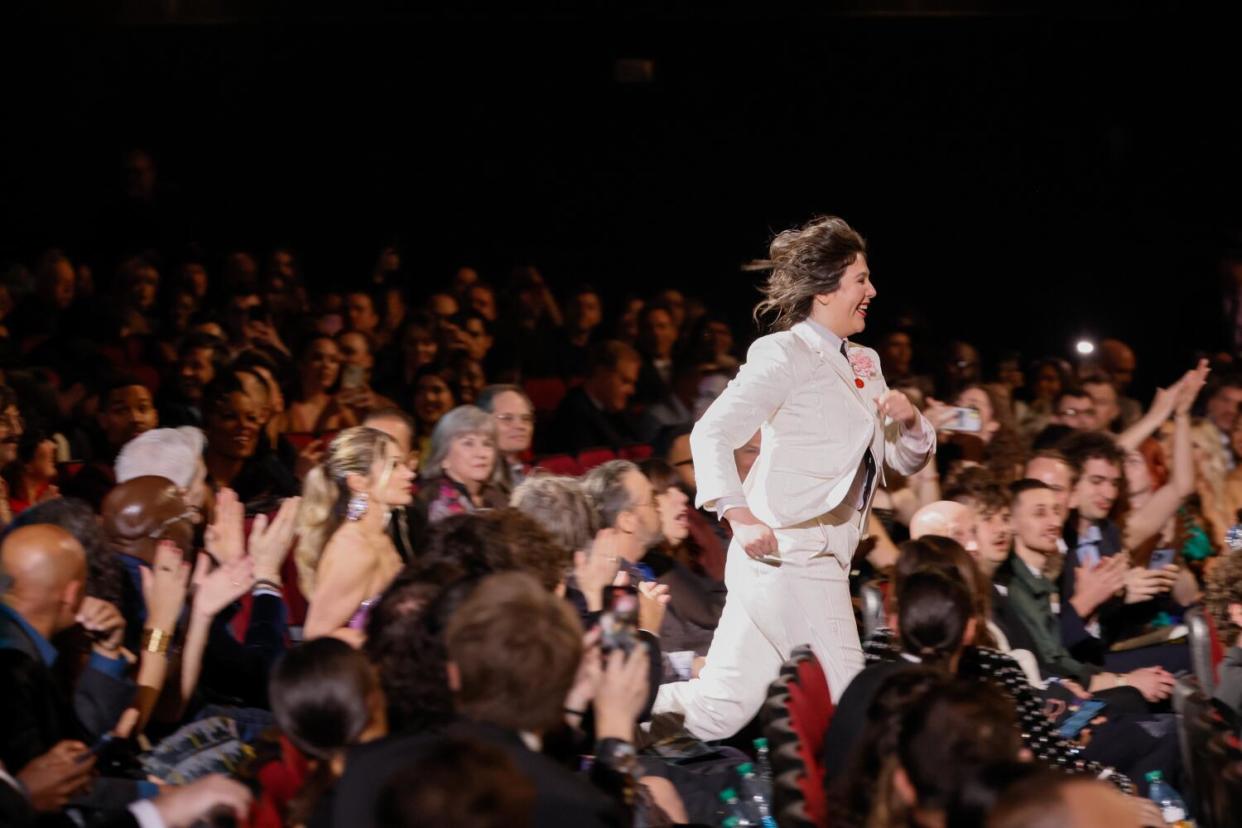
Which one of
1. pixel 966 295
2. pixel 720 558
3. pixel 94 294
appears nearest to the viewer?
pixel 720 558

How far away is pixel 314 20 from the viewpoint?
11.2 metres

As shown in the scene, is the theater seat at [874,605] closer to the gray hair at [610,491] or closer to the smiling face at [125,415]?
the gray hair at [610,491]

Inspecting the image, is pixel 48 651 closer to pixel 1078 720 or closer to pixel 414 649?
pixel 414 649

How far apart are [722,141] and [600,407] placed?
4689 millimetres

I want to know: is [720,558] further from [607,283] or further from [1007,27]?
[1007,27]

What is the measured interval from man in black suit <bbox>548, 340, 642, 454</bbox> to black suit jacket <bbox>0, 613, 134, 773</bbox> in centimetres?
440

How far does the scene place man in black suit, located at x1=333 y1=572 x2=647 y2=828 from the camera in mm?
2365

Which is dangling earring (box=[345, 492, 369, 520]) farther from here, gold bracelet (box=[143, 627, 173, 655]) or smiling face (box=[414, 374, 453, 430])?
smiling face (box=[414, 374, 453, 430])

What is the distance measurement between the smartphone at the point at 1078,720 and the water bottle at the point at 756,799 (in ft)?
3.20

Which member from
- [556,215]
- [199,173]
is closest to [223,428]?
[199,173]

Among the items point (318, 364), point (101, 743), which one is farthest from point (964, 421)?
point (318, 364)

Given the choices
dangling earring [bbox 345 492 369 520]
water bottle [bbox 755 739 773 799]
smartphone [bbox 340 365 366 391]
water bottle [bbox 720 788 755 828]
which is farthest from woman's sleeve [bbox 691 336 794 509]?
smartphone [bbox 340 365 366 391]

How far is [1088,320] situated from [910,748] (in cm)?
984

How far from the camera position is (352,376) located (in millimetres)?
7781
